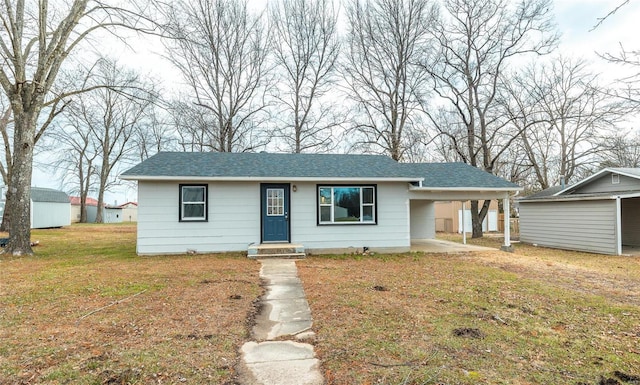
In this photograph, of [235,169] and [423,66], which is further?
[423,66]

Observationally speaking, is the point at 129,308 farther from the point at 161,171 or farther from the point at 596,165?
the point at 596,165

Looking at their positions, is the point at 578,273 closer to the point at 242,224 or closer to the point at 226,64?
the point at 242,224

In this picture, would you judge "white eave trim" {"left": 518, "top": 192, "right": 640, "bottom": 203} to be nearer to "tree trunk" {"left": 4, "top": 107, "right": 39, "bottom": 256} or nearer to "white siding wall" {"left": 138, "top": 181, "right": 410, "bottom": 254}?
"white siding wall" {"left": 138, "top": 181, "right": 410, "bottom": 254}

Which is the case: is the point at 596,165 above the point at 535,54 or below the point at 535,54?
below

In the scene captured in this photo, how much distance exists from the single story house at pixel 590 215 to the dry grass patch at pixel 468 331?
281 inches

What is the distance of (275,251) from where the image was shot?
10.2m

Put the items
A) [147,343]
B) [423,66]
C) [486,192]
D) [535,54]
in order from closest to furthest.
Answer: [147,343] < [486,192] < [535,54] < [423,66]

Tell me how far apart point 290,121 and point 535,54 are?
13.8m

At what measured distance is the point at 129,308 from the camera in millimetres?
→ 5133

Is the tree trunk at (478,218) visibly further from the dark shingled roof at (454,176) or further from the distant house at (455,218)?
the dark shingled roof at (454,176)

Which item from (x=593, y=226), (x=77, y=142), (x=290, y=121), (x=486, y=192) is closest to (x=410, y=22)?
(x=290, y=121)

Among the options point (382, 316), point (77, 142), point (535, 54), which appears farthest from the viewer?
point (77, 142)

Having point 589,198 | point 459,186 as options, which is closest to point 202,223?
point 459,186

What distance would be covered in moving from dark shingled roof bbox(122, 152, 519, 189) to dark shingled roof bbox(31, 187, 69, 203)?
60.2 feet
